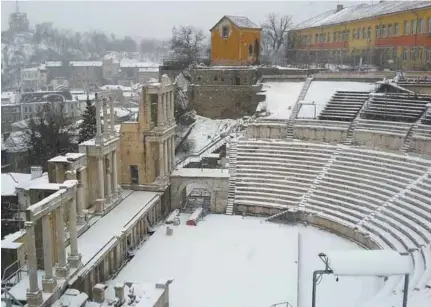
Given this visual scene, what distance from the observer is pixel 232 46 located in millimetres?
37375

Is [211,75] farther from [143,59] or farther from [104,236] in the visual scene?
[143,59]

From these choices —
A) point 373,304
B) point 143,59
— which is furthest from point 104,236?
point 143,59

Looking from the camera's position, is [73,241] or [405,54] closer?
[73,241]

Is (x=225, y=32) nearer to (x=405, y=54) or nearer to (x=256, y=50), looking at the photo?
(x=256, y=50)

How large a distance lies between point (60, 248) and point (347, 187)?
12.7 metres

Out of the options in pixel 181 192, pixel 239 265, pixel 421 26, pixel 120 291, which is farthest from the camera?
pixel 421 26

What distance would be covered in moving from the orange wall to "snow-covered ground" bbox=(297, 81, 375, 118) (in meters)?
6.59

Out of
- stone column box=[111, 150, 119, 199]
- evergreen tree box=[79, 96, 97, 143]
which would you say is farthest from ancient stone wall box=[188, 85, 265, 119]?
stone column box=[111, 150, 119, 199]

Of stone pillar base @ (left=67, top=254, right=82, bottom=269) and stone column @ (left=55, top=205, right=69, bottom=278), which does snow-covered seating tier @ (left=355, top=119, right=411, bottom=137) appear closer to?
stone pillar base @ (left=67, top=254, right=82, bottom=269)

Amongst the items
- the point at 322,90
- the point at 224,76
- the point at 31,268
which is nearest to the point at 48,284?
the point at 31,268

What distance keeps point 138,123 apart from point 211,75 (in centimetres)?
1260

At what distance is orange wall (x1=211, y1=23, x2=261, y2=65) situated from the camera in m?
37.1

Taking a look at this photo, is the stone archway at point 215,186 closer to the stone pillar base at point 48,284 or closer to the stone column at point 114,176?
the stone column at point 114,176

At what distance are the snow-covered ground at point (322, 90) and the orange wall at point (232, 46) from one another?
6590 millimetres
